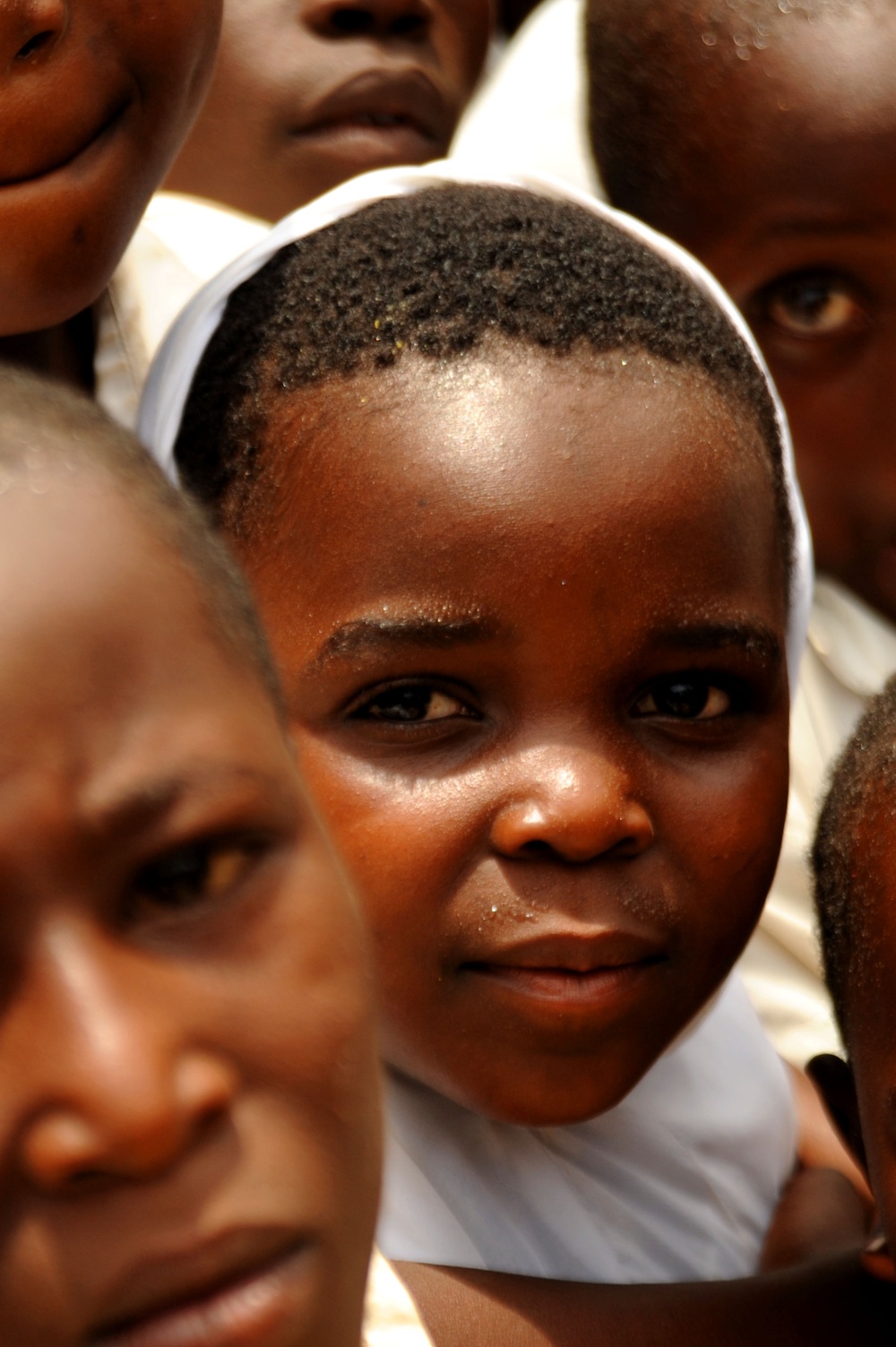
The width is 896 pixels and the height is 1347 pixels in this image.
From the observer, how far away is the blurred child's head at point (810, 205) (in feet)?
7.65

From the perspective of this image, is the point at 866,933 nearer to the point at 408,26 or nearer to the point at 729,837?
the point at 729,837

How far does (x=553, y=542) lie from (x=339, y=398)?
233 mm

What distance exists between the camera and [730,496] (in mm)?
1577

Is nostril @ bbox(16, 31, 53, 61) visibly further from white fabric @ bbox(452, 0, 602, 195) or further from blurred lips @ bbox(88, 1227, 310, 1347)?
white fabric @ bbox(452, 0, 602, 195)

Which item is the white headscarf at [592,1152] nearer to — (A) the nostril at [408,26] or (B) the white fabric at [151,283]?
(B) the white fabric at [151,283]

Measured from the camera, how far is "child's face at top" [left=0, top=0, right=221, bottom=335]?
55.8 inches

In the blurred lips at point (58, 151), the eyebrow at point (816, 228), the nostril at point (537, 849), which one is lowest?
the eyebrow at point (816, 228)

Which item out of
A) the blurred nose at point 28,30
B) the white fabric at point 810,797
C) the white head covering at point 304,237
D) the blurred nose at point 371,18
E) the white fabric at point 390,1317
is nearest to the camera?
the white fabric at point 390,1317

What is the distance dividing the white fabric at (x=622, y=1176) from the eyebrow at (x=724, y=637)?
0.44m

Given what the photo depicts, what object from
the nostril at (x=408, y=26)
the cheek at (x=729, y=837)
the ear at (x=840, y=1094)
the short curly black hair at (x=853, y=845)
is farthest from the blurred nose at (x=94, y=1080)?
the nostril at (x=408, y=26)

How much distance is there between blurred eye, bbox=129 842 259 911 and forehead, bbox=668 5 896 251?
163 cm

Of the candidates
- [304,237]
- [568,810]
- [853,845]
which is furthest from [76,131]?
[853,845]

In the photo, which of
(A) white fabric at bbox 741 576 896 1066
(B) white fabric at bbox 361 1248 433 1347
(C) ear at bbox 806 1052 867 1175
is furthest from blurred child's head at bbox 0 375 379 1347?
(A) white fabric at bbox 741 576 896 1066

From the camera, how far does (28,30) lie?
1384mm
